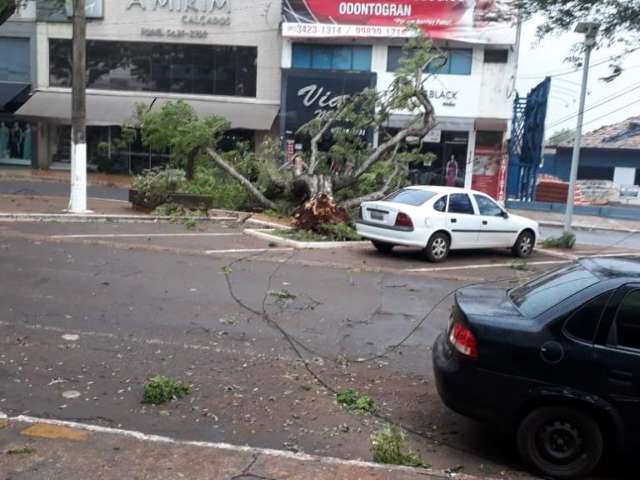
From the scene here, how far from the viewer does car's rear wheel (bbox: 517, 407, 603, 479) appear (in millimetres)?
4516

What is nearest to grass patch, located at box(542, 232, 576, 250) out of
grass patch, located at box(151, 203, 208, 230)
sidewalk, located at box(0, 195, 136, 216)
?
grass patch, located at box(151, 203, 208, 230)

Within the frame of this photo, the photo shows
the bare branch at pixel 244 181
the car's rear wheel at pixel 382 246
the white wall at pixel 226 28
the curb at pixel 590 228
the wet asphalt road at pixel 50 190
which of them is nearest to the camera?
the car's rear wheel at pixel 382 246

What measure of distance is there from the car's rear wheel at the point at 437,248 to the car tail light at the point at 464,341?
8.32m

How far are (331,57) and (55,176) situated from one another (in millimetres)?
14095

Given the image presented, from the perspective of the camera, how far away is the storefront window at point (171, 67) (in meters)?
32.7

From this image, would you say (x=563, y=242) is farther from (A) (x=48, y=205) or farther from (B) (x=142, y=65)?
(B) (x=142, y=65)

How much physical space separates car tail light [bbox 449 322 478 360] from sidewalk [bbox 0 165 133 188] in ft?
83.9

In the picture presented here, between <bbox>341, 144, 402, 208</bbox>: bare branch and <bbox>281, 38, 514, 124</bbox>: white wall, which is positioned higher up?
<bbox>281, 38, 514, 124</bbox>: white wall

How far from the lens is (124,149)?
34.1 meters

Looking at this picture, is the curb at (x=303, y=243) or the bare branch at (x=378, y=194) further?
the bare branch at (x=378, y=194)

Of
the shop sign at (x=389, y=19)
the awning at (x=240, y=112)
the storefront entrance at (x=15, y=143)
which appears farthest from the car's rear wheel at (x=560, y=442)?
the storefront entrance at (x=15, y=143)

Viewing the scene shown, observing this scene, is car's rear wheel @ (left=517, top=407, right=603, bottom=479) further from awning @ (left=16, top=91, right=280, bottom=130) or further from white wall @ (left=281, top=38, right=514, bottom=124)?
white wall @ (left=281, top=38, right=514, bottom=124)

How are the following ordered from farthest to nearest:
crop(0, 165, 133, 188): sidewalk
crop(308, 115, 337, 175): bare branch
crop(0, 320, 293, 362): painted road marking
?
crop(0, 165, 133, 188): sidewalk < crop(308, 115, 337, 175): bare branch < crop(0, 320, 293, 362): painted road marking

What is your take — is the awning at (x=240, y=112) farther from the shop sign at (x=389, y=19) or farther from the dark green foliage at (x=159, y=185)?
the dark green foliage at (x=159, y=185)
